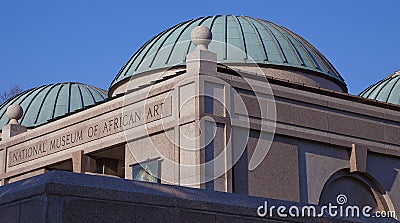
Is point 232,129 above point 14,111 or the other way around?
the other way around

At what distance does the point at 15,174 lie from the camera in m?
26.0

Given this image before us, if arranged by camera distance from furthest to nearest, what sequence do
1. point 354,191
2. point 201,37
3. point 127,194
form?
1. point 354,191
2. point 201,37
3. point 127,194

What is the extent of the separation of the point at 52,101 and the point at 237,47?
1194 centimetres

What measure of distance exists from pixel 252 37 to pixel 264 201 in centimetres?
1484

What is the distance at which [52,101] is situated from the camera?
33.7m

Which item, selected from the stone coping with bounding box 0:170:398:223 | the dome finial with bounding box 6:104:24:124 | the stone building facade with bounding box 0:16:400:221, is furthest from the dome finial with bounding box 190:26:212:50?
the stone coping with bounding box 0:170:398:223

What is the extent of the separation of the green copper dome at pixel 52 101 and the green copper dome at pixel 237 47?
7032 mm

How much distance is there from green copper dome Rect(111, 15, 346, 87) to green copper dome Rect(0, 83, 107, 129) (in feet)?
23.1

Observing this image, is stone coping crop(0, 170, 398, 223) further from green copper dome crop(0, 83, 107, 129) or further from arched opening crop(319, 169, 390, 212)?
green copper dome crop(0, 83, 107, 129)

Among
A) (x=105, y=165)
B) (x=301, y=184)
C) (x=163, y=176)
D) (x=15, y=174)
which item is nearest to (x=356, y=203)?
(x=301, y=184)

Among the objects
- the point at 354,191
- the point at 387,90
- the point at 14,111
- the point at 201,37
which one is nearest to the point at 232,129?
the point at 201,37

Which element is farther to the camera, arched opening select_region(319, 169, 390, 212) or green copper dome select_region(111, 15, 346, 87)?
green copper dome select_region(111, 15, 346, 87)

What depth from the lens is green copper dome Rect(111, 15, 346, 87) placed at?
968 inches

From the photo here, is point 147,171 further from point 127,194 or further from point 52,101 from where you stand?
point 52,101
